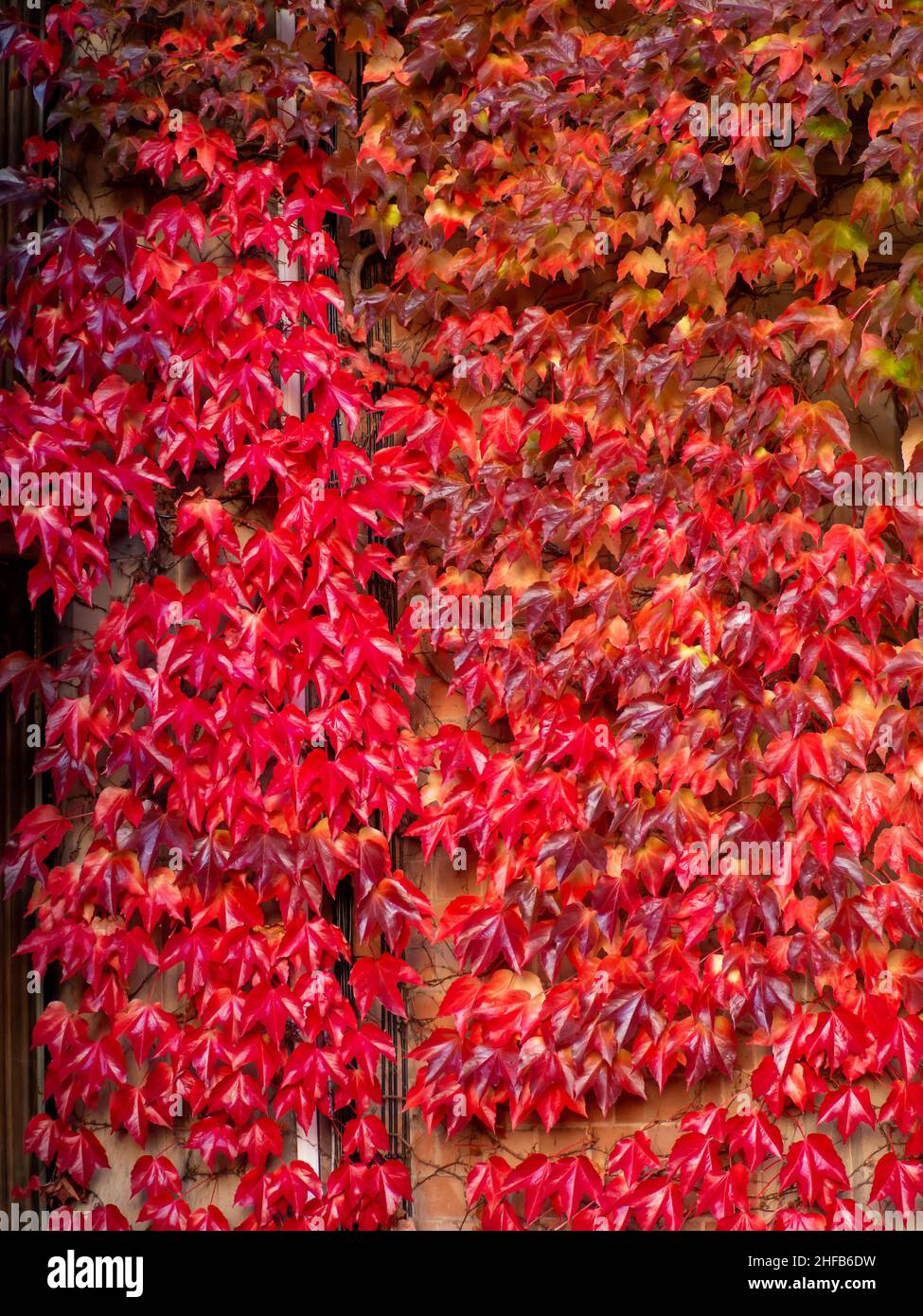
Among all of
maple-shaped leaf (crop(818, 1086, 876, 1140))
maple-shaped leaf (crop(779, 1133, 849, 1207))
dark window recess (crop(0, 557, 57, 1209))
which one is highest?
dark window recess (crop(0, 557, 57, 1209))

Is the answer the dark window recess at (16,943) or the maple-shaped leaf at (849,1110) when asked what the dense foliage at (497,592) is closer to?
the maple-shaped leaf at (849,1110)

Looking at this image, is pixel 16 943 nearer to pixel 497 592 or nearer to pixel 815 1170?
pixel 497 592

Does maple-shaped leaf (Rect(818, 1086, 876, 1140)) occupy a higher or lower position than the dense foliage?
lower

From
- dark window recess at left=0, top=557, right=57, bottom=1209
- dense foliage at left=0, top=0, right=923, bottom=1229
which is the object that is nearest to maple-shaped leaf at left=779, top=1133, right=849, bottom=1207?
dense foliage at left=0, top=0, right=923, bottom=1229

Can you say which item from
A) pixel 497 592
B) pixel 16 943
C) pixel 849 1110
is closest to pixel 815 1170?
pixel 849 1110

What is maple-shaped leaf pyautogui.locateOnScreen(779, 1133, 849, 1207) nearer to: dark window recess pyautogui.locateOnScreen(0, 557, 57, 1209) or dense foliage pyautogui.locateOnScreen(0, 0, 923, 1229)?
dense foliage pyautogui.locateOnScreen(0, 0, 923, 1229)

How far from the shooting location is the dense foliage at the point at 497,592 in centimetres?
243

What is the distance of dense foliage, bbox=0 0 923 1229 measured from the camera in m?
2.43

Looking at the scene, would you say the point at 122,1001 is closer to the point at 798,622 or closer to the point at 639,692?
the point at 639,692

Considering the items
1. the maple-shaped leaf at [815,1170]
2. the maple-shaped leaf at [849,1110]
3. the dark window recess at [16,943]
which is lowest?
the maple-shaped leaf at [815,1170]

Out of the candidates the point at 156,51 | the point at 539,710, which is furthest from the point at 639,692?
the point at 156,51

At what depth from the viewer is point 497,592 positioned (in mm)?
2676

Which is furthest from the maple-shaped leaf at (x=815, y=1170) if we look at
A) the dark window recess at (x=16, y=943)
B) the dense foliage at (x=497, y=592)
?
the dark window recess at (x=16, y=943)

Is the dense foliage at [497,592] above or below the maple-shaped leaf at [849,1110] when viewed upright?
above
